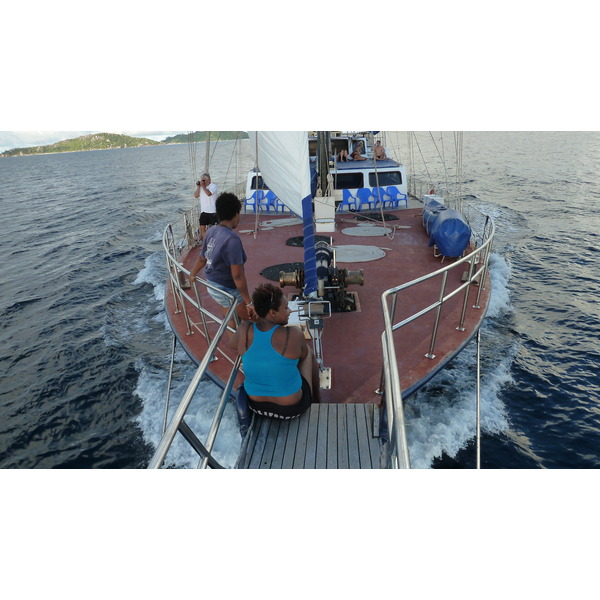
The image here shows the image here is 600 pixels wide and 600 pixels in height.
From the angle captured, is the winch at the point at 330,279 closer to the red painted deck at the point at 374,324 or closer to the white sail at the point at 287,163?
the red painted deck at the point at 374,324

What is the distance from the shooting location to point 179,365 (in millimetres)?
8828

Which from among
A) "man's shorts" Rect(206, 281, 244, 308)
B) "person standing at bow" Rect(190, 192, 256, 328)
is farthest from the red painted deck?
"person standing at bow" Rect(190, 192, 256, 328)

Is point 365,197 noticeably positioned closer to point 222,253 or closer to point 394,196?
point 394,196

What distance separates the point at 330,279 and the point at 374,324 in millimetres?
983

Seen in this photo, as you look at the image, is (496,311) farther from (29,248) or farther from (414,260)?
(29,248)

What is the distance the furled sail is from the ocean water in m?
2.99

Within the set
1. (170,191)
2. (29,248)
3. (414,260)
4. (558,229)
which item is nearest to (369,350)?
(414,260)

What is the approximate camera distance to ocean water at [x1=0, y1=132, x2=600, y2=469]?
6445 mm

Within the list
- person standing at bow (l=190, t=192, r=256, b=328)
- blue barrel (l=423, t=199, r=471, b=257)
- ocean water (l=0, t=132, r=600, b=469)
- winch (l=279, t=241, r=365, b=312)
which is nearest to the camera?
person standing at bow (l=190, t=192, r=256, b=328)

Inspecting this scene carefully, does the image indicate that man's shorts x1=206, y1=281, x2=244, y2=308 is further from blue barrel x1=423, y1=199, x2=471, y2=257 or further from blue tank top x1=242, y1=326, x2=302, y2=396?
blue barrel x1=423, y1=199, x2=471, y2=257

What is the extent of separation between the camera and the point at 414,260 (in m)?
8.74

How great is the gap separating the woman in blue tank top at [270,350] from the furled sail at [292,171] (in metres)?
1.46

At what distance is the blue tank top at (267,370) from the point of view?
3.07 m

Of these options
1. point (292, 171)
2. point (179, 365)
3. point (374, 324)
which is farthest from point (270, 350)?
point (179, 365)
